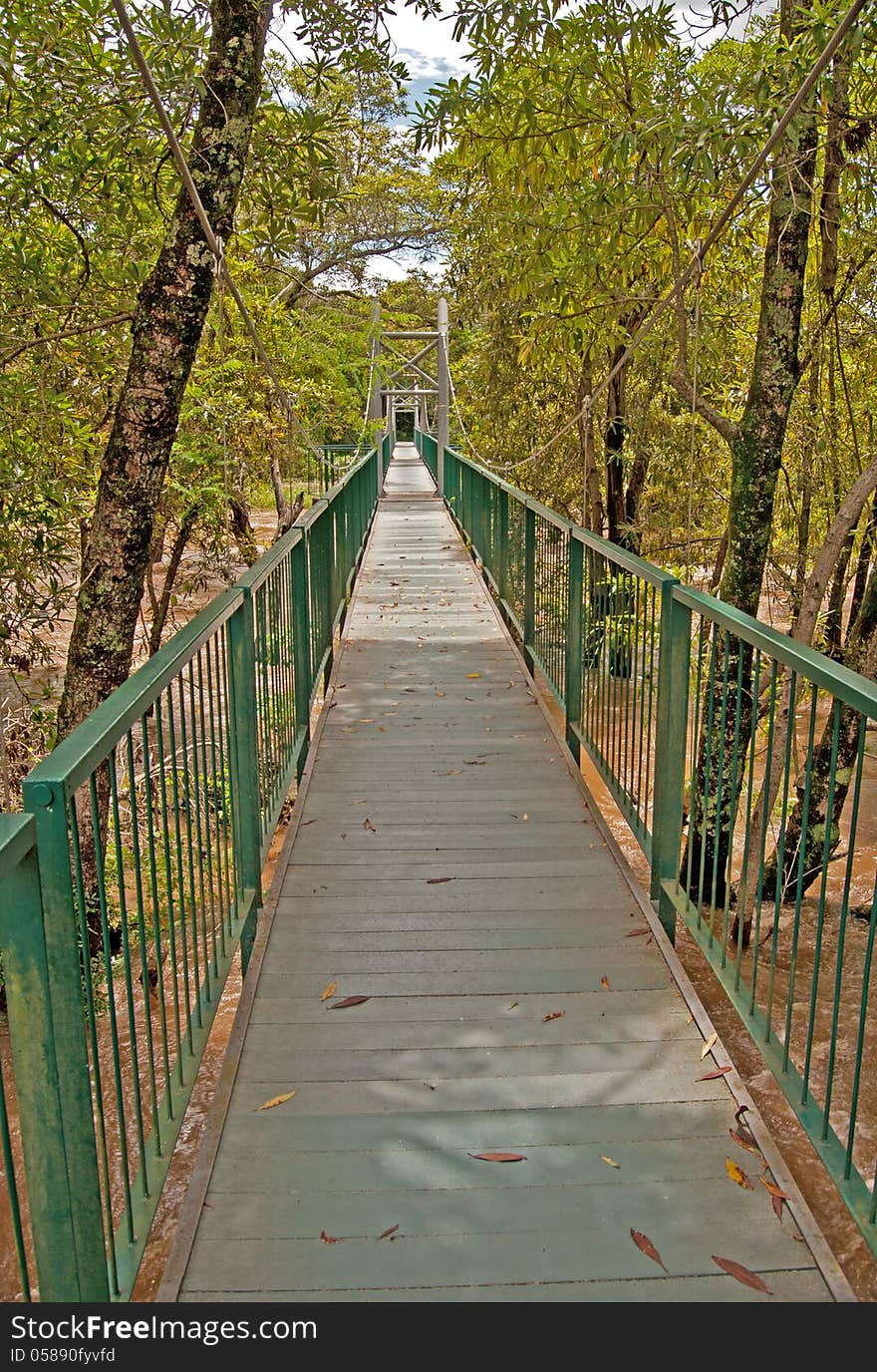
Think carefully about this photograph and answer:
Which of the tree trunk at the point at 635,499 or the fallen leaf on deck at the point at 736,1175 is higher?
the tree trunk at the point at 635,499

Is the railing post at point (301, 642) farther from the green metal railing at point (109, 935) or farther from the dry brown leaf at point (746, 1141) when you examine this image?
the dry brown leaf at point (746, 1141)

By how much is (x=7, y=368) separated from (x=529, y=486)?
9084mm

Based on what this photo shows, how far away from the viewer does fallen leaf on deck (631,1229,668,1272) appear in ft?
6.89

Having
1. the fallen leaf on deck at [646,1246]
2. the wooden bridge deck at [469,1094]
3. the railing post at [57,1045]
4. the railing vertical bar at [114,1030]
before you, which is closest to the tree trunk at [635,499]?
the wooden bridge deck at [469,1094]

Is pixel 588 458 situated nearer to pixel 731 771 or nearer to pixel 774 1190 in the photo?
pixel 731 771

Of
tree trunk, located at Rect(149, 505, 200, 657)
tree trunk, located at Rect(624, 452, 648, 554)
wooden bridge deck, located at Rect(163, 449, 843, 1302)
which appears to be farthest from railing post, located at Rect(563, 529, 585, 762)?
tree trunk, located at Rect(624, 452, 648, 554)

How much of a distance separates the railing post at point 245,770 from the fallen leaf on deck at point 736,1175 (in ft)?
4.88

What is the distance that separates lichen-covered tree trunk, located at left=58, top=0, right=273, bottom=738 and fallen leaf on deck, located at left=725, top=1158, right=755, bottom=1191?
345 cm

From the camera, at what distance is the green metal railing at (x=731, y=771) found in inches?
88.8

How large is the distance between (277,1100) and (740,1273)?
111 cm

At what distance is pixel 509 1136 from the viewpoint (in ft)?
8.18

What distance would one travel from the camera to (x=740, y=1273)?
80.8 inches

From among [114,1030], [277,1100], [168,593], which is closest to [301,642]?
[277,1100]
